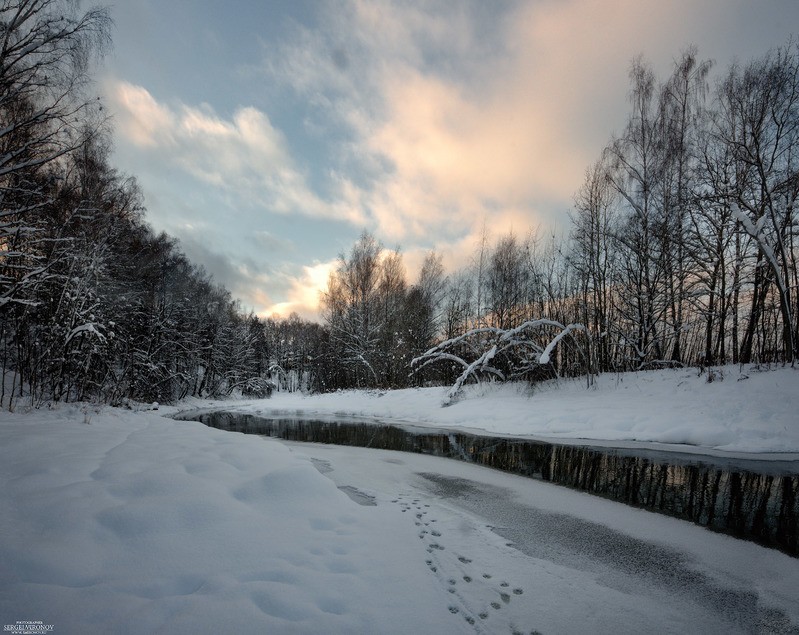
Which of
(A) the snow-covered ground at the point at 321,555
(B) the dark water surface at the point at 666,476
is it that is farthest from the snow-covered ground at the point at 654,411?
(A) the snow-covered ground at the point at 321,555

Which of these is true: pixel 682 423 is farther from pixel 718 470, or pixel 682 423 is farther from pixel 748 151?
pixel 748 151

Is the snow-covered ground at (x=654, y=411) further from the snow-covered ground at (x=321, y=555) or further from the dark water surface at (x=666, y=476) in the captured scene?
the snow-covered ground at (x=321, y=555)

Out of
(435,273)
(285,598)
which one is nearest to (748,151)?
(285,598)

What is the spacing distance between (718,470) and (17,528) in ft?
Answer: 28.0

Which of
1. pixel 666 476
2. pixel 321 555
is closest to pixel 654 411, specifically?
pixel 666 476

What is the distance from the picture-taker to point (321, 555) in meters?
2.62

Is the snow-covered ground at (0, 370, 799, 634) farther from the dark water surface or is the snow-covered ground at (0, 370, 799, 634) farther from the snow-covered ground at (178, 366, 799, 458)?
the snow-covered ground at (178, 366, 799, 458)

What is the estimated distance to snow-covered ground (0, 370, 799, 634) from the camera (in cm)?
183

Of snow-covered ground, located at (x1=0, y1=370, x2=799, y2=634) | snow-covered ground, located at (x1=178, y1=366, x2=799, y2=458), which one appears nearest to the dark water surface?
snow-covered ground, located at (x1=0, y1=370, x2=799, y2=634)

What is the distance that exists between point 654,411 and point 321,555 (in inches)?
378

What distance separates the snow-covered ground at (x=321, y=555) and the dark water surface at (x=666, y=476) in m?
0.50

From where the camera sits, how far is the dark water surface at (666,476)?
3902mm

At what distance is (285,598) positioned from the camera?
1954mm

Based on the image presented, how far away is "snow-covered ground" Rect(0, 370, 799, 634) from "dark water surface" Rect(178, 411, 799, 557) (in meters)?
0.50
